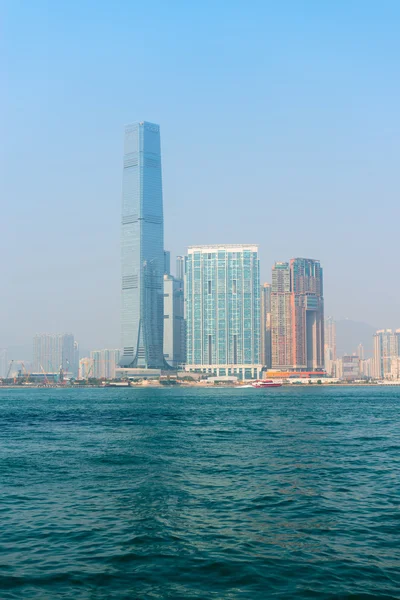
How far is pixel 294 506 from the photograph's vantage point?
104 ft

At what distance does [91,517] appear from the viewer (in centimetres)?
2923

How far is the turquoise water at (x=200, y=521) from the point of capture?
805 inches

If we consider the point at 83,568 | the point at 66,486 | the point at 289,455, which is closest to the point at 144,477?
the point at 66,486

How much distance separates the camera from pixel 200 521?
2839 cm

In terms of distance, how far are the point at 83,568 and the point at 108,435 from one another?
46.3m

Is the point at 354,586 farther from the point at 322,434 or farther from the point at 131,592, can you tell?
the point at 322,434

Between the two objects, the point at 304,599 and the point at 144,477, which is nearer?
the point at 304,599

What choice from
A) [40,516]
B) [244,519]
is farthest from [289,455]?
[40,516]

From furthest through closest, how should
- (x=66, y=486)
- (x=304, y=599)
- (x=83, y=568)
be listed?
(x=66, y=486) → (x=83, y=568) → (x=304, y=599)

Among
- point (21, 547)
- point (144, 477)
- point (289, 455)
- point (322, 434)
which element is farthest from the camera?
point (322, 434)

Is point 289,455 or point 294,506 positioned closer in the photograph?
point 294,506

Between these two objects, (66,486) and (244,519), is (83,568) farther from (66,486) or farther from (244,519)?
(66,486)

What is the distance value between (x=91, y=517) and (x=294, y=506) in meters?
10.1

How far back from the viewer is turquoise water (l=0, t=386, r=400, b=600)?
20.4 meters
